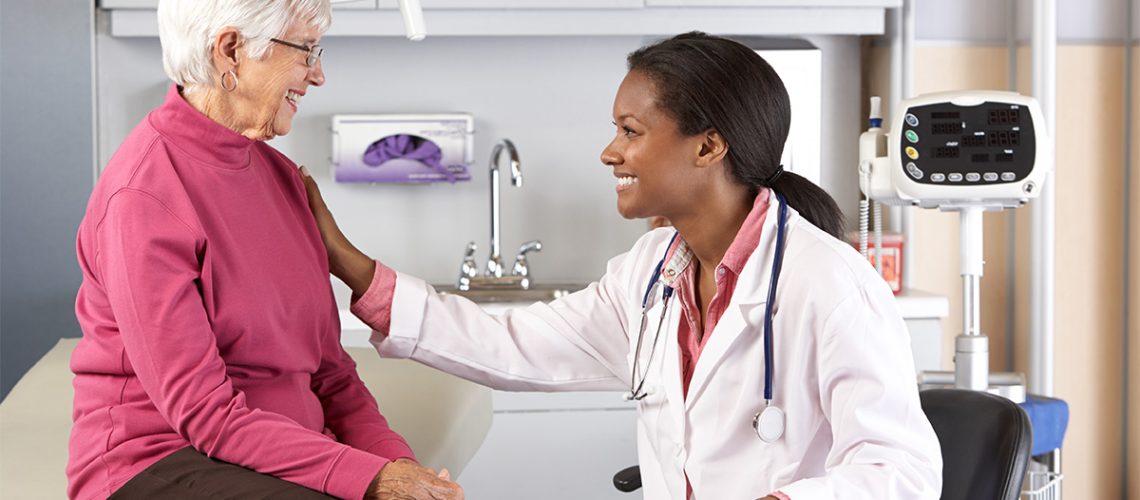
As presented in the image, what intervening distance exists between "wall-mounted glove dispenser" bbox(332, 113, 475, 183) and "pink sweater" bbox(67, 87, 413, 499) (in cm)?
199

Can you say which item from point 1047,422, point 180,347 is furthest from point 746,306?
point 1047,422

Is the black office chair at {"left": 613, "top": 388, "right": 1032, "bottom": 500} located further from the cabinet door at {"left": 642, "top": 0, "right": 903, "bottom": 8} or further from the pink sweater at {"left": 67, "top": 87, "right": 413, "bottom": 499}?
the cabinet door at {"left": 642, "top": 0, "right": 903, "bottom": 8}

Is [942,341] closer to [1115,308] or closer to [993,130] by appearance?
[1115,308]

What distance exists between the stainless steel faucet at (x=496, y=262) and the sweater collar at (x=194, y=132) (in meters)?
2.04

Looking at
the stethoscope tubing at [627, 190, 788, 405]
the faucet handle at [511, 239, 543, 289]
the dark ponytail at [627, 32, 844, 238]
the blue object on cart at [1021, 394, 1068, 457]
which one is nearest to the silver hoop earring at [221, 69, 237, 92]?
the dark ponytail at [627, 32, 844, 238]

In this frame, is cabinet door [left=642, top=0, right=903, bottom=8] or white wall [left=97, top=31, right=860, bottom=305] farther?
white wall [left=97, top=31, right=860, bottom=305]

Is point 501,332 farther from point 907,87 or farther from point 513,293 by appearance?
point 907,87

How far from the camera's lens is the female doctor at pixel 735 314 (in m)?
1.52

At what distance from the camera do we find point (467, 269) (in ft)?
11.7

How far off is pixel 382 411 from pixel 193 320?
733 mm

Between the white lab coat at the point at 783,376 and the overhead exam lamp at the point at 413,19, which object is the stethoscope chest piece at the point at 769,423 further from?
the overhead exam lamp at the point at 413,19

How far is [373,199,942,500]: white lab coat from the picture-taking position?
1.50m

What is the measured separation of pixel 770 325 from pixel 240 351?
0.67 meters

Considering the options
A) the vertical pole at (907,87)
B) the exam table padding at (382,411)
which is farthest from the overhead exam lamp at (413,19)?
the vertical pole at (907,87)
